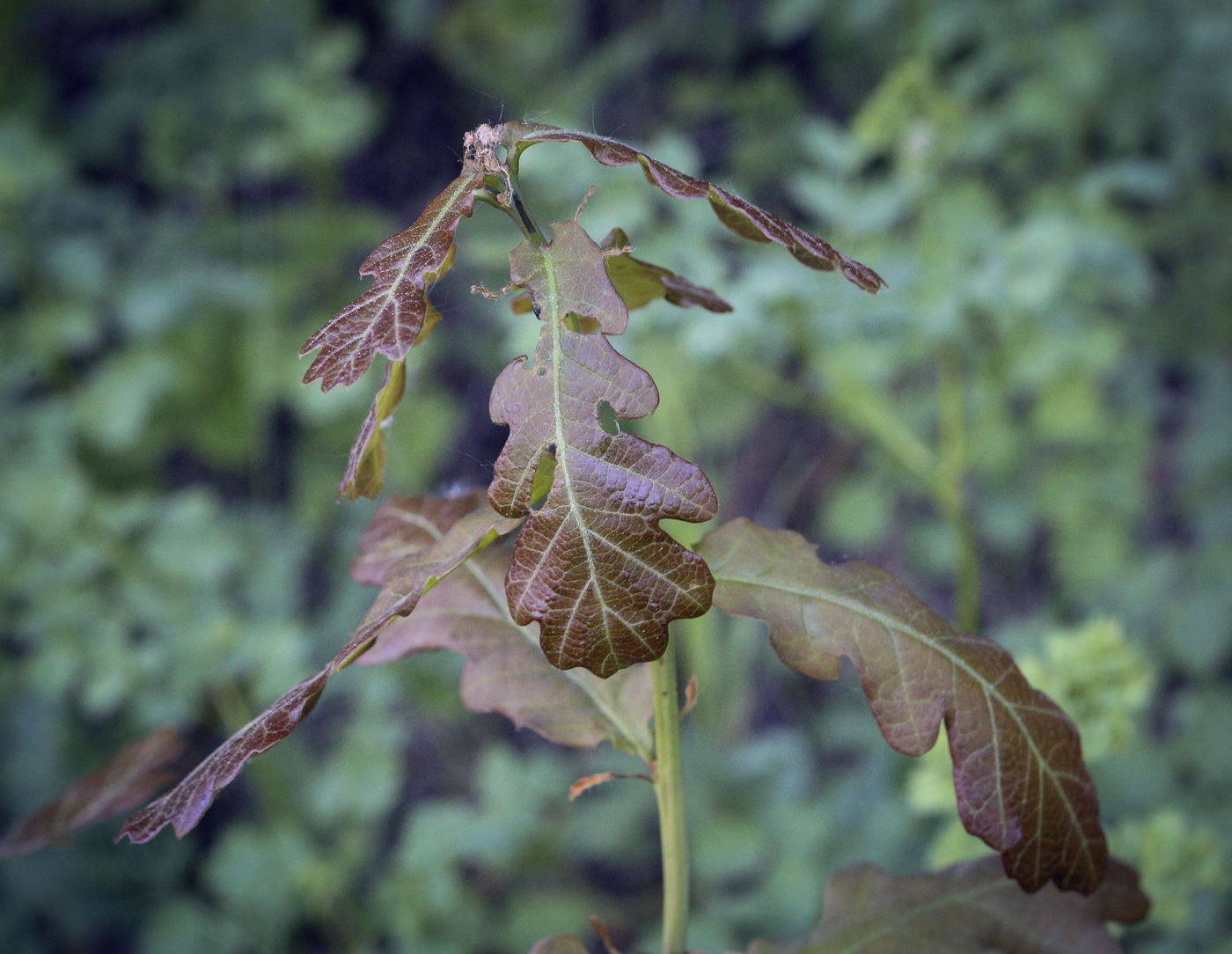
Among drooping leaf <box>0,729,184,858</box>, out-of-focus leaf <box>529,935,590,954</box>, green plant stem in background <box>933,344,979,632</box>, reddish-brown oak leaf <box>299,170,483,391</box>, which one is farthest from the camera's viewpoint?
green plant stem in background <box>933,344,979,632</box>

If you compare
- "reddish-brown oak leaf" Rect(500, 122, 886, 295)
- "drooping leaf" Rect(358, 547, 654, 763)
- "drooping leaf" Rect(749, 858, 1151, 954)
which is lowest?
"drooping leaf" Rect(749, 858, 1151, 954)

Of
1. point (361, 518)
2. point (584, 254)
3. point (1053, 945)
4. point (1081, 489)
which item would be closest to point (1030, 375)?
point (1081, 489)

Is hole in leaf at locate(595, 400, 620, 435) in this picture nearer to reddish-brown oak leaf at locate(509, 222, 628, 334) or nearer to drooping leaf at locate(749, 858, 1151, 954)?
reddish-brown oak leaf at locate(509, 222, 628, 334)

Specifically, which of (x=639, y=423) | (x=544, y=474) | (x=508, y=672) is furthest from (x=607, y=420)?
(x=639, y=423)

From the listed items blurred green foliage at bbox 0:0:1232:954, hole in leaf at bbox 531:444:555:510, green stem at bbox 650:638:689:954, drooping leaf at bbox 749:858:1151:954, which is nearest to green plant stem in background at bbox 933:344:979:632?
blurred green foliage at bbox 0:0:1232:954

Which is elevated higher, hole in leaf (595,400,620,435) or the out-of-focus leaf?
hole in leaf (595,400,620,435)

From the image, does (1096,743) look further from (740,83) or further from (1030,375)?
(740,83)

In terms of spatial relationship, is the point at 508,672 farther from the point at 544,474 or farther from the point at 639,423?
the point at 639,423
